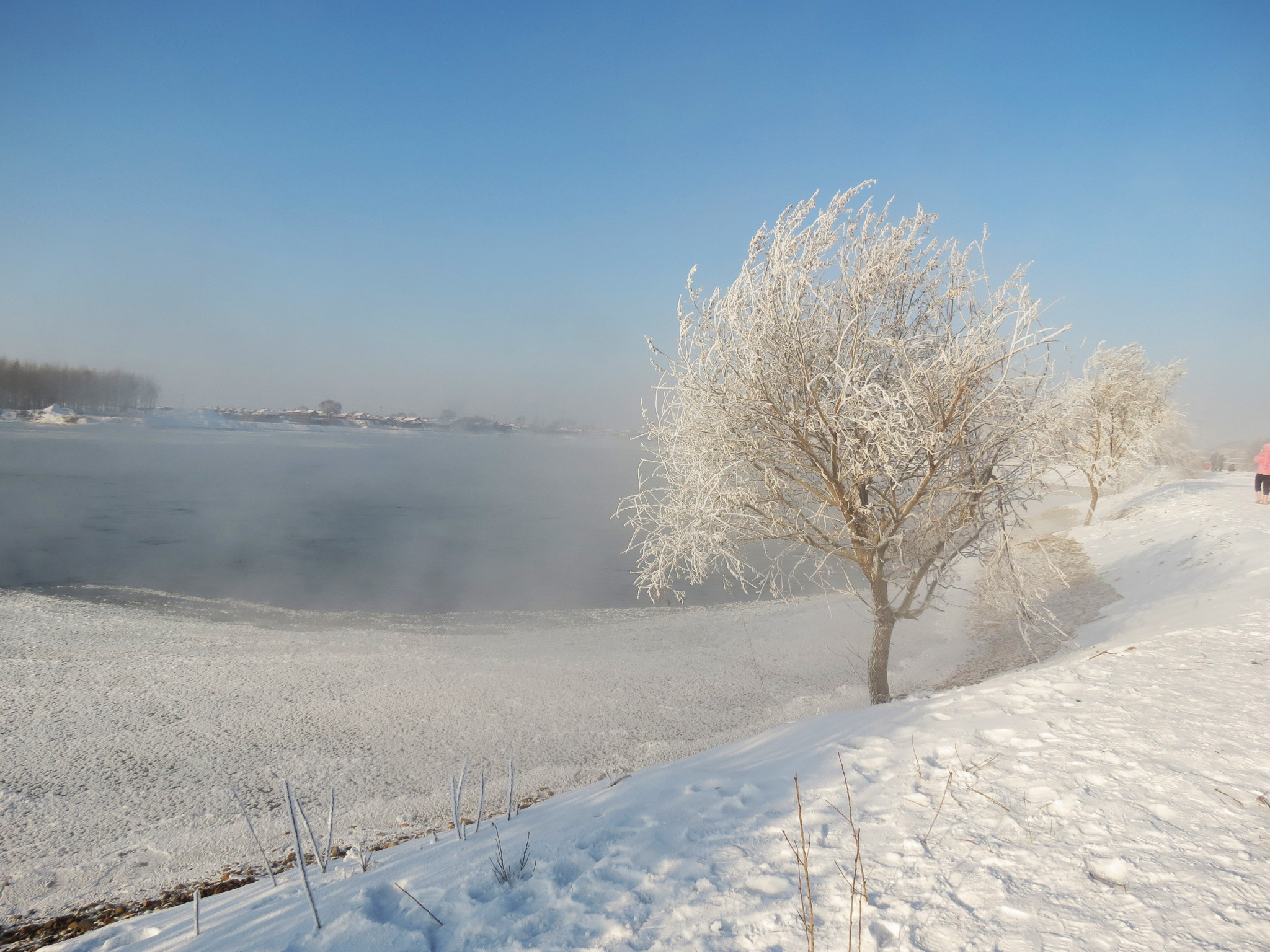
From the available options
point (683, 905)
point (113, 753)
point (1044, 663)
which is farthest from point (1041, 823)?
point (113, 753)

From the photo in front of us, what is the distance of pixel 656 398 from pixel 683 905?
18.1ft

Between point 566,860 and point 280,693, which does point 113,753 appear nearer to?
point 280,693

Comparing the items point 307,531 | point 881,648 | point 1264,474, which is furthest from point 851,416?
point 307,531

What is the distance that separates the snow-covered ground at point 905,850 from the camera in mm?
2400

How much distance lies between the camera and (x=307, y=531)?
80.9ft

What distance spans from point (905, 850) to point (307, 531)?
86.7ft

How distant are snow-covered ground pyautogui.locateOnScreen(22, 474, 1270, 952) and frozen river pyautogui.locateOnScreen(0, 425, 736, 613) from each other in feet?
35.8

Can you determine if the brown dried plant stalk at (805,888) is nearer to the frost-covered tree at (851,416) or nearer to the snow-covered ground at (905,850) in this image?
the snow-covered ground at (905,850)

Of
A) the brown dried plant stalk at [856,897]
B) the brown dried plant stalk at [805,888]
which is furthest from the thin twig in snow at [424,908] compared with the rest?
the brown dried plant stalk at [856,897]

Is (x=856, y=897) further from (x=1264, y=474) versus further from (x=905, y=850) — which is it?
(x=1264, y=474)

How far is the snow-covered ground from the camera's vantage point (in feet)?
7.88

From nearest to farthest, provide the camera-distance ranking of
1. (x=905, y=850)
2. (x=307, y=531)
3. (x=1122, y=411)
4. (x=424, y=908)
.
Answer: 1. (x=424, y=908)
2. (x=905, y=850)
3. (x=1122, y=411)
4. (x=307, y=531)

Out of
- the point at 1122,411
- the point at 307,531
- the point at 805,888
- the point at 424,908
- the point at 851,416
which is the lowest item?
the point at 307,531

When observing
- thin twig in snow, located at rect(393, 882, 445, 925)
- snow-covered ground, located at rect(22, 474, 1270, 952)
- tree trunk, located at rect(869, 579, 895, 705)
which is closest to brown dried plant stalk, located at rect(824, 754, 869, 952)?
snow-covered ground, located at rect(22, 474, 1270, 952)
